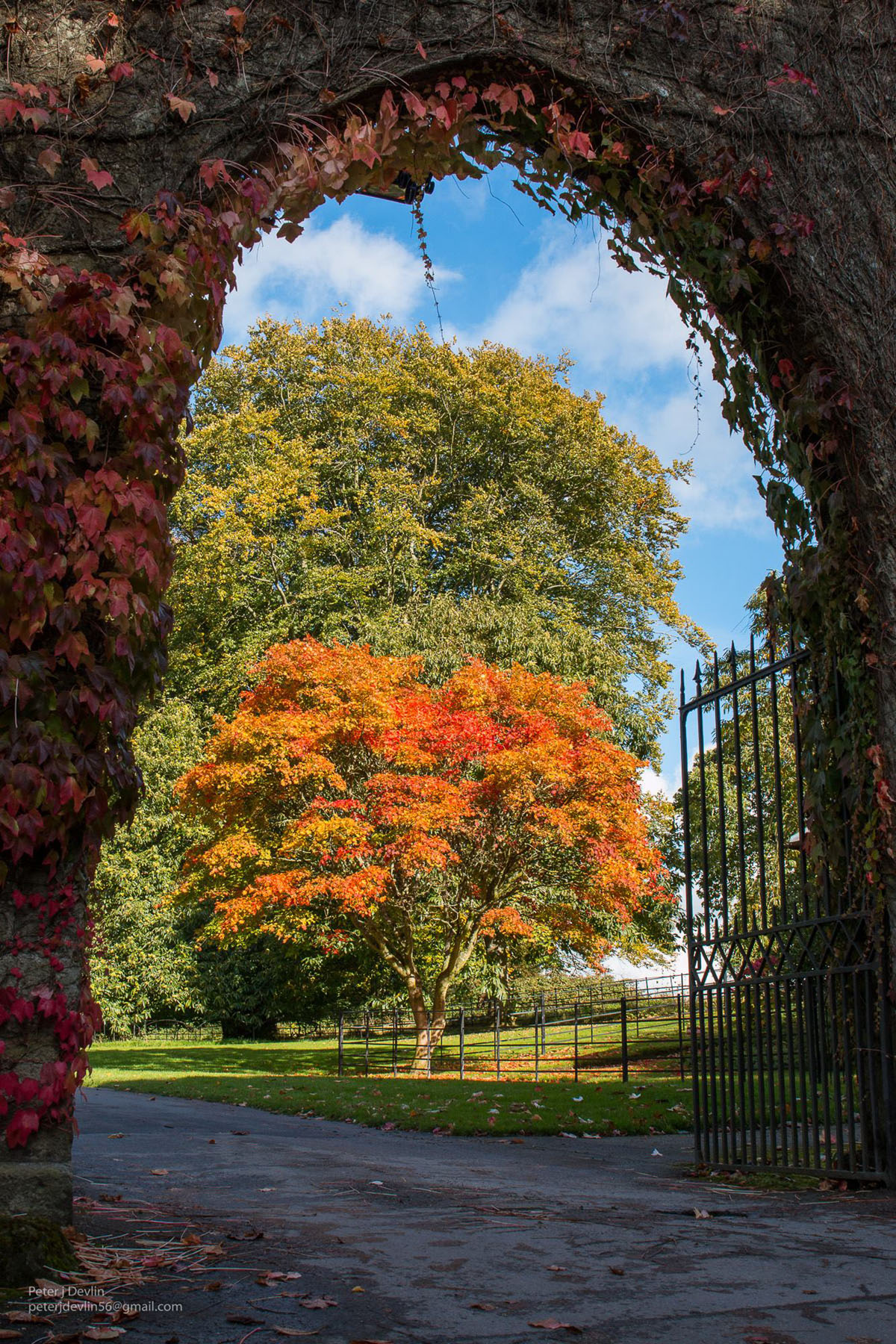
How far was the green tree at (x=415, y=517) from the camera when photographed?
22109 mm

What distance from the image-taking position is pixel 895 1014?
15.6 ft

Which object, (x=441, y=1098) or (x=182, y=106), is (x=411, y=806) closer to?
(x=441, y=1098)

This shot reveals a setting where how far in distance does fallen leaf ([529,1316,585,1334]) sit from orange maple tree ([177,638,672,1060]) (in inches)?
487

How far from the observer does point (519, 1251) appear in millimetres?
3354

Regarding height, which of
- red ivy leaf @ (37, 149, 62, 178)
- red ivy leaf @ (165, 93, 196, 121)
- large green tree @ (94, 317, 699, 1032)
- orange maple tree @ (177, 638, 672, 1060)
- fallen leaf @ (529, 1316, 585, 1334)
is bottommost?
fallen leaf @ (529, 1316, 585, 1334)

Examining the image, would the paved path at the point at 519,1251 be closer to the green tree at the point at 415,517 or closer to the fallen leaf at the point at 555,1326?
the fallen leaf at the point at 555,1326

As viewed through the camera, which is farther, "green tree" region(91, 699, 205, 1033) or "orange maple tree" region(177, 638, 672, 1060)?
"green tree" region(91, 699, 205, 1033)

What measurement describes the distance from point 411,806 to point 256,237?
467 inches

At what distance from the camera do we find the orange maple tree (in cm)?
1543

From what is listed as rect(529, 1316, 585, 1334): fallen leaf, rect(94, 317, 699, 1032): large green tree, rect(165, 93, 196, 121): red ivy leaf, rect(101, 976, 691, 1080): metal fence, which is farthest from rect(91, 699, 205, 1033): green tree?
rect(529, 1316, 585, 1334): fallen leaf

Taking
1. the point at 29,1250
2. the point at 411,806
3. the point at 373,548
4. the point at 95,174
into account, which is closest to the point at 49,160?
the point at 95,174

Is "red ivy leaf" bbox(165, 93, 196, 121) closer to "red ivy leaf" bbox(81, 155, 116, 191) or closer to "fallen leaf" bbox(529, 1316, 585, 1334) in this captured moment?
"red ivy leaf" bbox(81, 155, 116, 191)

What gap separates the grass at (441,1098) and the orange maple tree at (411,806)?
2336mm

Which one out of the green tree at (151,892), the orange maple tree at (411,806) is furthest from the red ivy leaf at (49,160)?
the green tree at (151,892)
